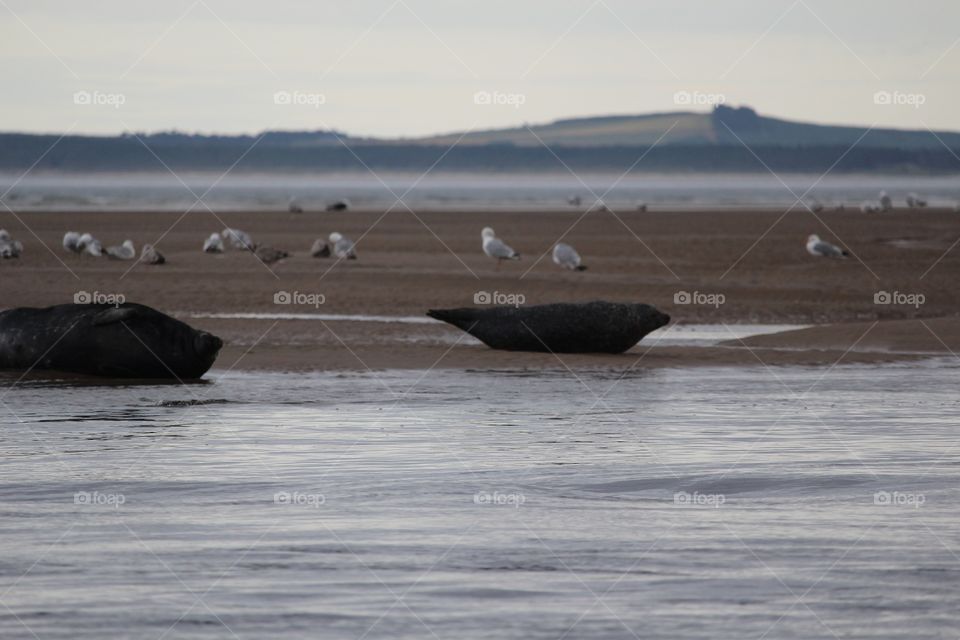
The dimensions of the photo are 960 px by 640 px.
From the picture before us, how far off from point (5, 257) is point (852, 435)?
2346 cm

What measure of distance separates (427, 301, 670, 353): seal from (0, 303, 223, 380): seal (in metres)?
3.58

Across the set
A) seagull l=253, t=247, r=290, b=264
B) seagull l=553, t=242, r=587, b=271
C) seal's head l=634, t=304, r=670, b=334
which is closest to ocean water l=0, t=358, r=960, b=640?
seal's head l=634, t=304, r=670, b=334

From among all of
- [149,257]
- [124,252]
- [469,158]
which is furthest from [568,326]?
[469,158]

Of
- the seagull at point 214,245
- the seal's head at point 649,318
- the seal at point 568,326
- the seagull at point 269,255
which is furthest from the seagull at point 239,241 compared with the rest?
the seal's head at point 649,318

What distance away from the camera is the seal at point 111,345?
15.6 m

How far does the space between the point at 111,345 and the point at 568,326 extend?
18.2ft

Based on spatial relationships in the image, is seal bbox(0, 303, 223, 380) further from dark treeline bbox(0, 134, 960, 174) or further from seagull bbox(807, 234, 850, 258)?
dark treeline bbox(0, 134, 960, 174)

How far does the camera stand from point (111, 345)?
15633 mm

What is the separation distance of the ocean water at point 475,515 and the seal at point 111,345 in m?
0.64

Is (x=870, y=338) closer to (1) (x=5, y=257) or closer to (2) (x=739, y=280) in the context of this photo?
(2) (x=739, y=280)

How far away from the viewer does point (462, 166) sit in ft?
587

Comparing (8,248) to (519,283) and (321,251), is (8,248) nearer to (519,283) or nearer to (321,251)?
(321,251)

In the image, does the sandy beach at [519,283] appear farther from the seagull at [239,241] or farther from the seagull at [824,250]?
the seagull at [239,241]

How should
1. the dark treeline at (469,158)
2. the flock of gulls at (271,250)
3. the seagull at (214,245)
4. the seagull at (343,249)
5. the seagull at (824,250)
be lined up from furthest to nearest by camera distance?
1. the dark treeline at (469,158)
2. the seagull at (214,245)
3. the seagull at (824,250)
4. the seagull at (343,249)
5. the flock of gulls at (271,250)
